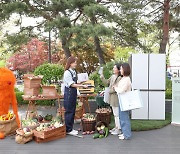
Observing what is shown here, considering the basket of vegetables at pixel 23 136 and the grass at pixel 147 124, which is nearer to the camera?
the basket of vegetables at pixel 23 136

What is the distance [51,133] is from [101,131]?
3.05ft

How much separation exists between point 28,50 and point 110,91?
16482mm

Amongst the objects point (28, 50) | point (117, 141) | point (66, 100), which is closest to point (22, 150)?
point (66, 100)

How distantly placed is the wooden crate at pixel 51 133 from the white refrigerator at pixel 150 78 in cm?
211

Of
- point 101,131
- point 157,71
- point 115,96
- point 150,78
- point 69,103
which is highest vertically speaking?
point 157,71

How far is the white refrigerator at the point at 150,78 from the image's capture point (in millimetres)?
6414

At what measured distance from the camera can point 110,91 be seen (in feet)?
17.6

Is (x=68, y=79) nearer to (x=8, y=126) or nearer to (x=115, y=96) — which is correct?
(x=115, y=96)

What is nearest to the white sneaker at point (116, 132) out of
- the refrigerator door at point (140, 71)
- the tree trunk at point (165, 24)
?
the refrigerator door at point (140, 71)

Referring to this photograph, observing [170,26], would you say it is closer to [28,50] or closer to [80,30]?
[80,30]

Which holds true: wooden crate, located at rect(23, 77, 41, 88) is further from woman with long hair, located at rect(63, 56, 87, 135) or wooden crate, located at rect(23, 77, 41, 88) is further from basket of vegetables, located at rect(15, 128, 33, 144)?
basket of vegetables, located at rect(15, 128, 33, 144)

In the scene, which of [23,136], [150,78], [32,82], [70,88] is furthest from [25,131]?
[150,78]

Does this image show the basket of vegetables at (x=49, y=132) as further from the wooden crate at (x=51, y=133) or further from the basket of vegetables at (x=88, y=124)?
the basket of vegetables at (x=88, y=124)

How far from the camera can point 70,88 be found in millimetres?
5152
